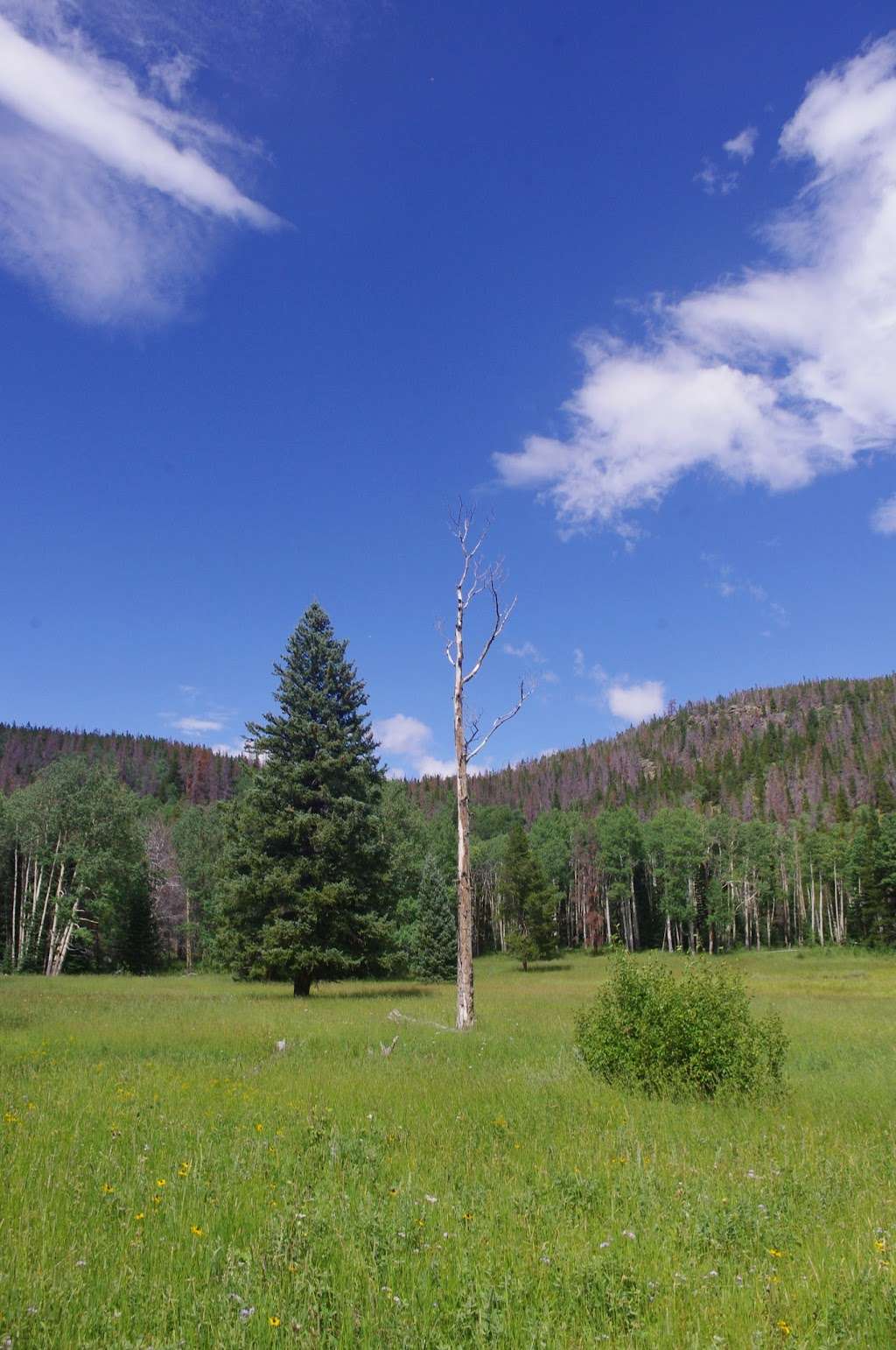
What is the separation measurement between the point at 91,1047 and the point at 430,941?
39.7 metres

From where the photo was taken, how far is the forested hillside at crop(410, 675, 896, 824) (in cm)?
14312

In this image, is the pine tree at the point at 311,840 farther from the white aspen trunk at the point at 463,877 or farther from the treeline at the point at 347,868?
the white aspen trunk at the point at 463,877

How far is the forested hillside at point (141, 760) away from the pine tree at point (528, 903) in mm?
89311

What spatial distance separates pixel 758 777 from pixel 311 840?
5871 inches

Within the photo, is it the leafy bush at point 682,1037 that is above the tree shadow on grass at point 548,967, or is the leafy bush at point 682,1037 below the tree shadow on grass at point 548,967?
above

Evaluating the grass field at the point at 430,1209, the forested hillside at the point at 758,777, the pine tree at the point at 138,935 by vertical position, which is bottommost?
the pine tree at the point at 138,935

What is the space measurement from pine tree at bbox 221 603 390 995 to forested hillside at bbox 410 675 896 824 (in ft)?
359

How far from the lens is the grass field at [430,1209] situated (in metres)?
4.34

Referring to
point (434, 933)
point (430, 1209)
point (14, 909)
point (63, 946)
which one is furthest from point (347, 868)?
point (14, 909)

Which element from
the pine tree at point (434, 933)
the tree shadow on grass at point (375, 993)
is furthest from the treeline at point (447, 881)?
the tree shadow on grass at point (375, 993)

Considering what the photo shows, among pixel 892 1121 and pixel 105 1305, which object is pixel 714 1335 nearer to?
pixel 105 1305

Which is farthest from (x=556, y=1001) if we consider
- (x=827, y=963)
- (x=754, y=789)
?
(x=754, y=789)

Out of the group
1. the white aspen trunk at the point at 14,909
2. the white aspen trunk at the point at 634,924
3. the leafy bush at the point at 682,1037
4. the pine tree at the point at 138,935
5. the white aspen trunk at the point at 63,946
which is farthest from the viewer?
the white aspen trunk at the point at 634,924

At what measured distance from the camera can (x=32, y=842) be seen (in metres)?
54.0
